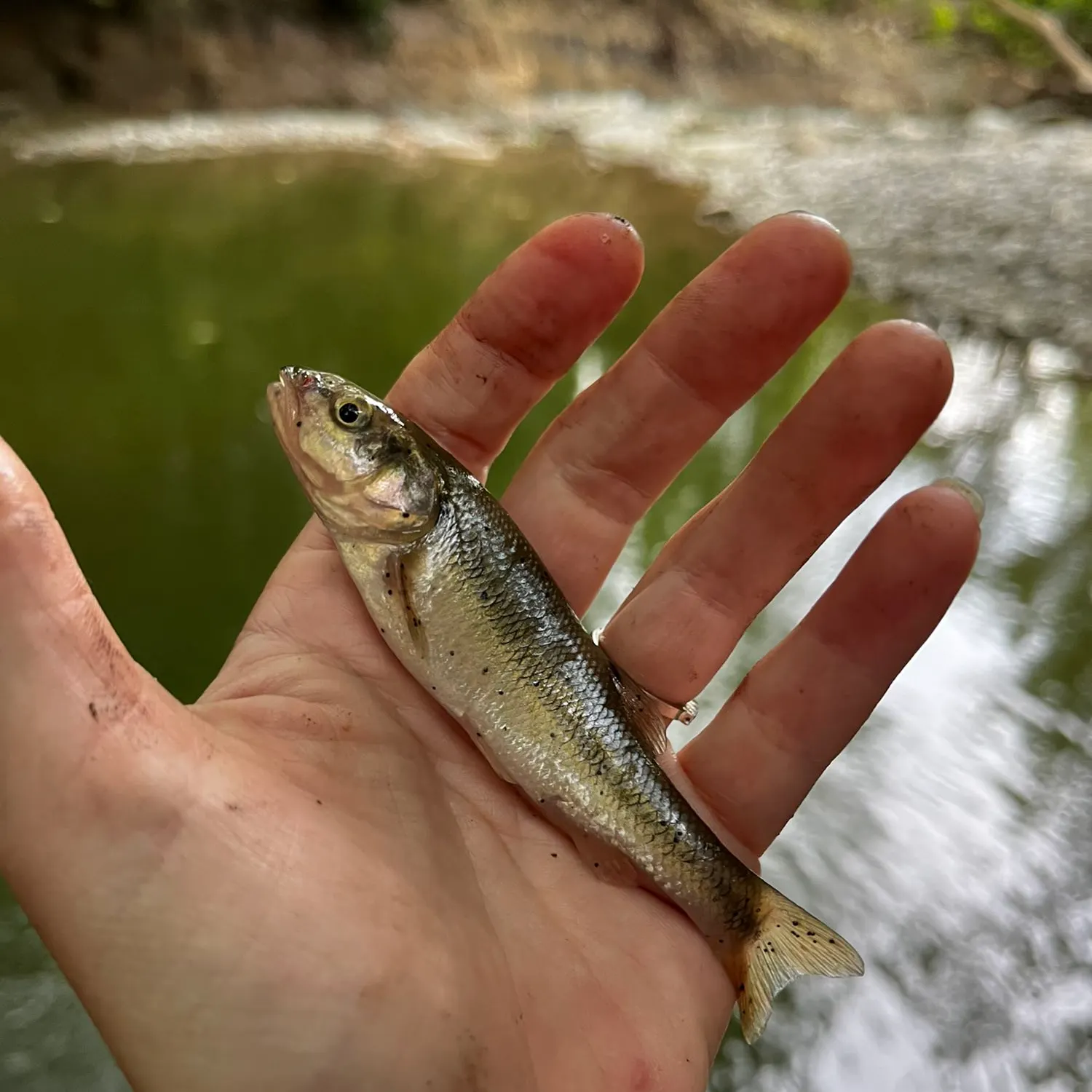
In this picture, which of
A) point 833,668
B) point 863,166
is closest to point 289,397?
point 833,668

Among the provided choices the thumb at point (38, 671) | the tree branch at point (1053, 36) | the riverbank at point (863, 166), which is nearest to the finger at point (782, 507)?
the thumb at point (38, 671)

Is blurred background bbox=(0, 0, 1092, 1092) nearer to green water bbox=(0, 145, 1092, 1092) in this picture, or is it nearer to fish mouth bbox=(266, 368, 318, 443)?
green water bbox=(0, 145, 1092, 1092)

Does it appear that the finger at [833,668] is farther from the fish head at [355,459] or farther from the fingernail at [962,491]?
the fish head at [355,459]

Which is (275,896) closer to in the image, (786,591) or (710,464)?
(786,591)

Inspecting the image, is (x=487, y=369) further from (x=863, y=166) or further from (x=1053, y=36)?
(x=1053, y=36)

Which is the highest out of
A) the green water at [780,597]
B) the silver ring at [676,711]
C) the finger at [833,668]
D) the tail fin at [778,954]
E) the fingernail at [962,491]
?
the fingernail at [962,491]

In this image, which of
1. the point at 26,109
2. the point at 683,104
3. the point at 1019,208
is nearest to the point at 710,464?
the point at 1019,208

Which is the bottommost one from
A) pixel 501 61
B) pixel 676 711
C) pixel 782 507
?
pixel 501 61
